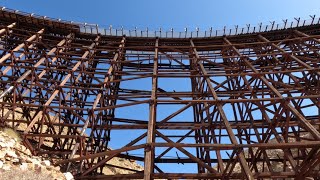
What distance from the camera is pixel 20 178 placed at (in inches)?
291

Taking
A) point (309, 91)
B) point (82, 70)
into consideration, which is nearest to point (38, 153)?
point (82, 70)

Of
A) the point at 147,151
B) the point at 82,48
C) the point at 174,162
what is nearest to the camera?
the point at 147,151

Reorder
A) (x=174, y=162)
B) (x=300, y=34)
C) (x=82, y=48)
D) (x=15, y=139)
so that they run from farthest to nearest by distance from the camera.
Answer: (x=300, y=34), (x=82, y=48), (x=174, y=162), (x=15, y=139)

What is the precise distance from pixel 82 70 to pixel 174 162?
203 inches

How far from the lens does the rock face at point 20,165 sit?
759 centimetres

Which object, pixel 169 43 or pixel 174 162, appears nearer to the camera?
pixel 174 162

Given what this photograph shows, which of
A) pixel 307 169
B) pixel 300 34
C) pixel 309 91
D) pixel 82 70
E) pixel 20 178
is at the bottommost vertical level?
pixel 20 178

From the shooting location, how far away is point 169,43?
1928 cm

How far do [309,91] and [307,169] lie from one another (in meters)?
5.47

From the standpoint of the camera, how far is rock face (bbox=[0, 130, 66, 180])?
7.59 meters

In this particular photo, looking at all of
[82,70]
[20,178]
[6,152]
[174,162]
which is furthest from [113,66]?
[20,178]

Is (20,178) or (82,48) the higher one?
(82,48)

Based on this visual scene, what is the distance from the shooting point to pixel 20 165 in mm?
8164

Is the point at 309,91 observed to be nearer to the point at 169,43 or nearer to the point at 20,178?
the point at 169,43
